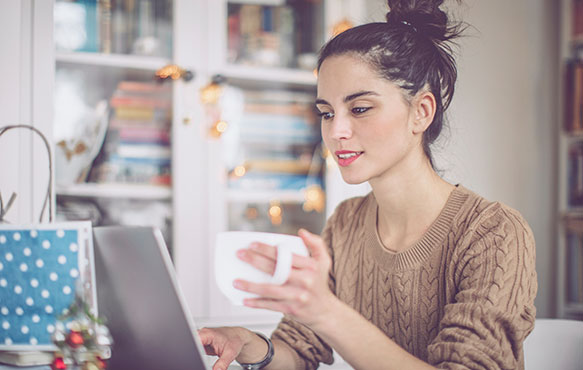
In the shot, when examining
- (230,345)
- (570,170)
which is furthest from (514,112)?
(230,345)

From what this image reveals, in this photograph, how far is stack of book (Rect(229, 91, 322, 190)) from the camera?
7.28ft

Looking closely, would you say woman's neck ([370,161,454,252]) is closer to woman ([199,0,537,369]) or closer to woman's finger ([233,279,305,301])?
woman ([199,0,537,369])

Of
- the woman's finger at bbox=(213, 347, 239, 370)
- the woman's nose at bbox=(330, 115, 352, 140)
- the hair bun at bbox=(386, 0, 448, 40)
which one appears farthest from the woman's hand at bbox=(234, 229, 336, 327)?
the hair bun at bbox=(386, 0, 448, 40)

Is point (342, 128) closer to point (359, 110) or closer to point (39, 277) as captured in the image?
point (359, 110)

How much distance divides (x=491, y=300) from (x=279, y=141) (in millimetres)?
1519

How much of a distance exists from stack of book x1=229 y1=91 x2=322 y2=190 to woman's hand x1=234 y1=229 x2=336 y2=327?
157 centimetres

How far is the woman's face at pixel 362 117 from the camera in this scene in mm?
1035

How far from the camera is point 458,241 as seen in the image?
1005 millimetres

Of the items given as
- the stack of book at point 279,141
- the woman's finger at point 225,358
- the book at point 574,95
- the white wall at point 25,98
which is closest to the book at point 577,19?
the book at point 574,95

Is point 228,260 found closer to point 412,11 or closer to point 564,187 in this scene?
point 412,11

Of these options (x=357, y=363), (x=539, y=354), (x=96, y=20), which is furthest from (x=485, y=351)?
(x=96, y=20)

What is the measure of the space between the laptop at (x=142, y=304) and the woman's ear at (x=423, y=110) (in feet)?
2.22

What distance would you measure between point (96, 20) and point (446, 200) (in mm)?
1489

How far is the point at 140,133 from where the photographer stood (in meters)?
2.04
